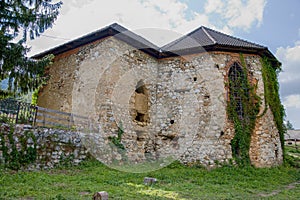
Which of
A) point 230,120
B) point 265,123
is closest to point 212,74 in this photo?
point 230,120

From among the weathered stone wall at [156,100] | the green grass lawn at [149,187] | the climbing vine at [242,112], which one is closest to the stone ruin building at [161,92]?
the weathered stone wall at [156,100]

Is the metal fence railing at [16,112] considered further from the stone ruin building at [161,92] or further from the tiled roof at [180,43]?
the tiled roof at [180,43]

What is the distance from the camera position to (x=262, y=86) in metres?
11.2

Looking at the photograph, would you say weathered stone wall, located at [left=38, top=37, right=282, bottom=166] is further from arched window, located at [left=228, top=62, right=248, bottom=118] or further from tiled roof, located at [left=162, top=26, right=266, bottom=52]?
tiled roof, located at [left=162, top=26, right=266, bottom=52]

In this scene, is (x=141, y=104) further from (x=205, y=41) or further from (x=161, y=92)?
(x=205, y=41)

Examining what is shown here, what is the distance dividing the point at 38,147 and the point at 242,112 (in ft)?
26.0

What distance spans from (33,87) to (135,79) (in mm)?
4319

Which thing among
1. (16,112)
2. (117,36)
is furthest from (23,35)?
(117,36)

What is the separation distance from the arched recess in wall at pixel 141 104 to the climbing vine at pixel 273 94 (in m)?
5.25

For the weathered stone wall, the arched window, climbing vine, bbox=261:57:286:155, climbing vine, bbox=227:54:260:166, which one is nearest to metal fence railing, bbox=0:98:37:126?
the weathered stone wall

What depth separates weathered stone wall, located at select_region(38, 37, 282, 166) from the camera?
10047 mm

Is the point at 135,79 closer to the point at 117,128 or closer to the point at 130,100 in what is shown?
the point at 130,100

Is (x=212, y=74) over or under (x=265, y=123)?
over

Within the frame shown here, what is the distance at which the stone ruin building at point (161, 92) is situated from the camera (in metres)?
10.1
